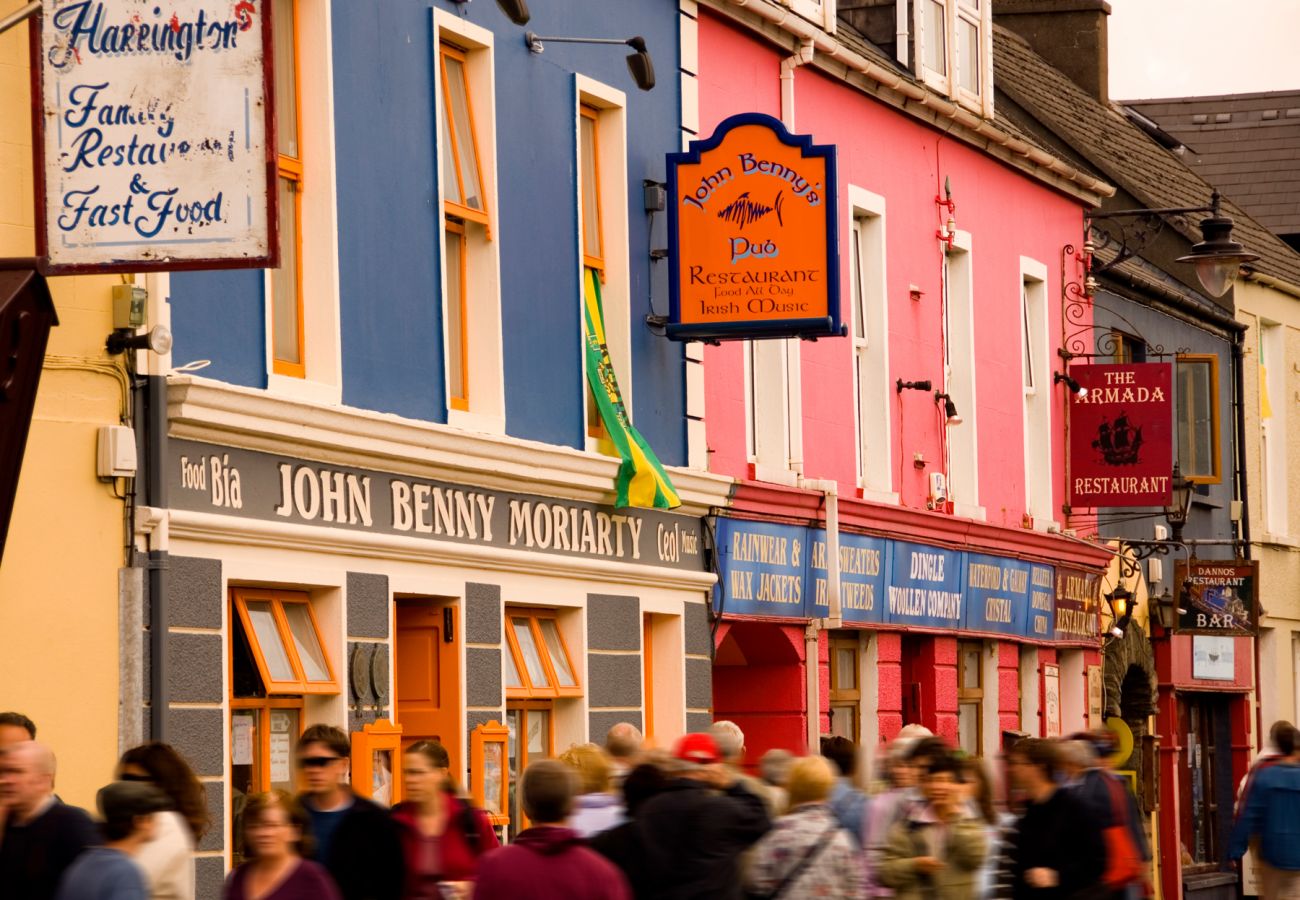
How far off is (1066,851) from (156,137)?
519cm

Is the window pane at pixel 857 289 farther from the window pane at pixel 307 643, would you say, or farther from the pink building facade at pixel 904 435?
the window pane at pixel 307 643

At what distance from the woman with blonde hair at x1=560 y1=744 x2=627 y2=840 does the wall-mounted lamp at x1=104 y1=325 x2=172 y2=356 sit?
2.70 m

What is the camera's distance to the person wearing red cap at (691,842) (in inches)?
408

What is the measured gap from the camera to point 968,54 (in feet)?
86.7

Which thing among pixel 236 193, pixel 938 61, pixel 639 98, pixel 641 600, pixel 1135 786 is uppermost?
pixel 938 61

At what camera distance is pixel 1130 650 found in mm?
28906

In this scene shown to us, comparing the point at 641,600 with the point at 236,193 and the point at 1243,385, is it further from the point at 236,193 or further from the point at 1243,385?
the point at 1243,385

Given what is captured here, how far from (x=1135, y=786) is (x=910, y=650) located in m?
4.88

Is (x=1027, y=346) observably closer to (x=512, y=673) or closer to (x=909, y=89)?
(x=909, y=89)

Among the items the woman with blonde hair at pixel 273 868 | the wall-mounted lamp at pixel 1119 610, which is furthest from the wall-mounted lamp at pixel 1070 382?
the woman with blonde hair at pixel 273 868

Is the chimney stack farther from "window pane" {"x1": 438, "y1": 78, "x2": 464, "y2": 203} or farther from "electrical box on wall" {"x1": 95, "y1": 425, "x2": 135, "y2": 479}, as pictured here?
"electrical box on wall" {"x1": 95, "y1": 425, "x2": 135, "y2": 479}

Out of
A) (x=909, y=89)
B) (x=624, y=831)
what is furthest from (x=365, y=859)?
(x=909, y=89)

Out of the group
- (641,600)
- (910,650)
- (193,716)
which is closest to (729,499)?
(641,600)

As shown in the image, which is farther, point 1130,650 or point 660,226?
point 1130,650
